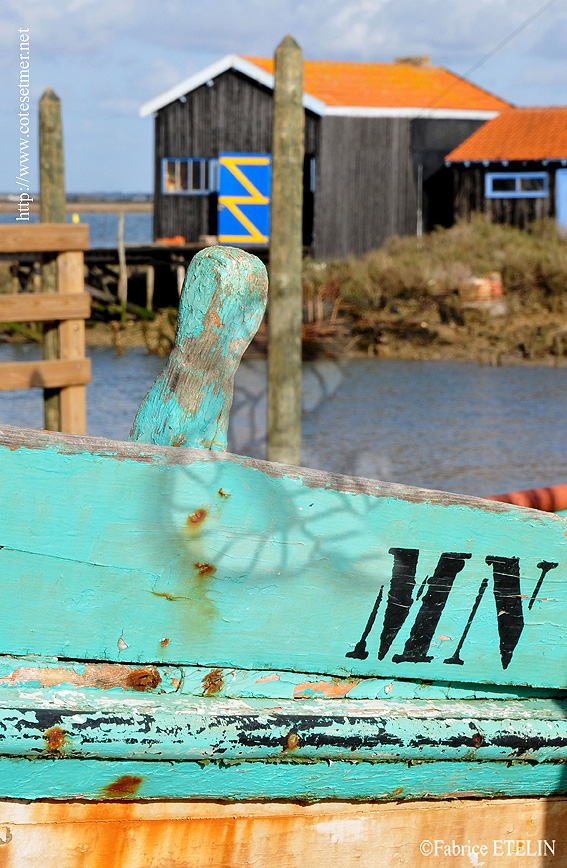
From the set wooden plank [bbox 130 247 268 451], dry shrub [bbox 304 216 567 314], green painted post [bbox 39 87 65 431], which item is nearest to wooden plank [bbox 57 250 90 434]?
green painted post [bbox 39 87 65 431]

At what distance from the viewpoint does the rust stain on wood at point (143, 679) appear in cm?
182

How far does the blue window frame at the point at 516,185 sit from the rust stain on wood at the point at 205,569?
2176cm

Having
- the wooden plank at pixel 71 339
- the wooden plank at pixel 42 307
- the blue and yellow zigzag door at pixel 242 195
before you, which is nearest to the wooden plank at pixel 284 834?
the wooden plank at pixel 42 307

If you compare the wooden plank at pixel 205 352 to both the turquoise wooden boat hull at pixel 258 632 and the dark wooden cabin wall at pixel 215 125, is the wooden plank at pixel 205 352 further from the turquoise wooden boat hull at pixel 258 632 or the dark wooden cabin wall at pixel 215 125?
the dark wooden cabin wall at pixel 215 125

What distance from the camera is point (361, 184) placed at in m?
23.0

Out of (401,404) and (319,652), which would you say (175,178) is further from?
(319,652)

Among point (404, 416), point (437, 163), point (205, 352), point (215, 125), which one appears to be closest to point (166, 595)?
point (205, 352)

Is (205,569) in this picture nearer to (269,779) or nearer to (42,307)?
(269,779)

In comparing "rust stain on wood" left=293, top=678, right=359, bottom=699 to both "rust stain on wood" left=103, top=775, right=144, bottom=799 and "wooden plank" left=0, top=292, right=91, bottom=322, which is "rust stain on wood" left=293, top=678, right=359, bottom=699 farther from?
"wooden plank" left=0, top=292, right=91, bottom=322

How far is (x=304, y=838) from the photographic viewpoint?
194 centimetres

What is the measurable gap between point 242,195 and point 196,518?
21500 millimetres

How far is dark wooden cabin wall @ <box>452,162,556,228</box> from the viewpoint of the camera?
2194 cm

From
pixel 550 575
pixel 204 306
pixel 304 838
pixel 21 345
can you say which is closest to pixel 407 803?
pixel 304 838

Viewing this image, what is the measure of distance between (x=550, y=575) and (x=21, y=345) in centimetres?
1627
